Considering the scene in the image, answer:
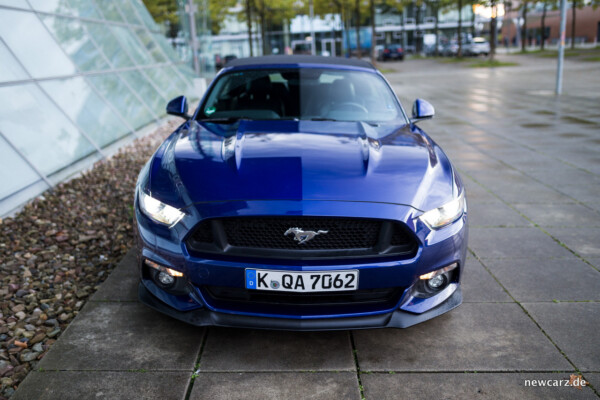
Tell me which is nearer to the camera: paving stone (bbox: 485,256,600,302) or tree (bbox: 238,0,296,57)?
Result: paving stone (bbox: 485,256,600,302)

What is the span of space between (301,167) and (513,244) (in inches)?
96.1

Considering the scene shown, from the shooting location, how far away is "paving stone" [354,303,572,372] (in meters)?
2.87

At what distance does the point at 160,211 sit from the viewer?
116 inches

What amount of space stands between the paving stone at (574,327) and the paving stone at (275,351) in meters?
1.18

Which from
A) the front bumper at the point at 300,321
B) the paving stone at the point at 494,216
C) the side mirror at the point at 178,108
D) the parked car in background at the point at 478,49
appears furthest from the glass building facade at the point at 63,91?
the parked car in background at the point at 478,49

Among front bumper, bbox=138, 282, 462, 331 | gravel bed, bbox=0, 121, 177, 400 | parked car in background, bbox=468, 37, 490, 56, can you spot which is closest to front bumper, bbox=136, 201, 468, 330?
front bumper, bbox=138, 282, 462, 331

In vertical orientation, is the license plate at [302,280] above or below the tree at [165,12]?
below

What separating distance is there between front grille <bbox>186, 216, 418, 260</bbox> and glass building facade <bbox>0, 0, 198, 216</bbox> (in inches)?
140

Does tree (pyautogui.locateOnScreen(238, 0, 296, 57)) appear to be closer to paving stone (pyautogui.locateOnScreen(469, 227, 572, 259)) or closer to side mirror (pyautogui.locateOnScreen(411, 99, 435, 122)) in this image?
side mirror (pyautogui.locateOnScreen(411, 99, 435, 122))

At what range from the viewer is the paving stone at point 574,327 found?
292 centimetres

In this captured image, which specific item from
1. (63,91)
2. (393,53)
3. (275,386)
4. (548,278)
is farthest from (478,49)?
(275,386)

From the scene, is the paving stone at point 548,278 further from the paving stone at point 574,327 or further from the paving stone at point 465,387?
the paving stone at point 465,387

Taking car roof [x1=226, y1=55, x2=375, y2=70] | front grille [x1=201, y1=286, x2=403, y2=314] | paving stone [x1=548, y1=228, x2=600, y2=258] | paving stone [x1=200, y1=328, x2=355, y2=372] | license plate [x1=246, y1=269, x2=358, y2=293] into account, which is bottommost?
paving stone [x1=548, y1=228, x2=600, y2=258]

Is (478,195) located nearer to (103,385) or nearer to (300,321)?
(300,321)
